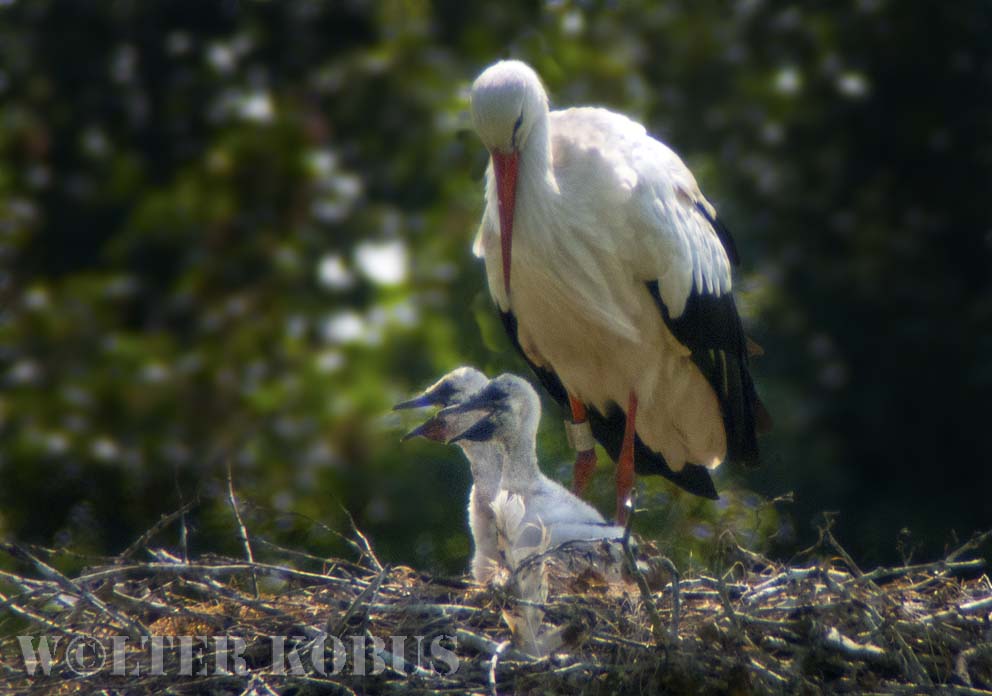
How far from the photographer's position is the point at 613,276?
473cm

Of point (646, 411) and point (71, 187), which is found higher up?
point (71, 187)

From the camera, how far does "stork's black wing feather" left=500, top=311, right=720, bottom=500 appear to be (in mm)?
5363

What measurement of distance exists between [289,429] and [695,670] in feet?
9.67

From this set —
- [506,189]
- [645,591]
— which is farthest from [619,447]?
[645,591]

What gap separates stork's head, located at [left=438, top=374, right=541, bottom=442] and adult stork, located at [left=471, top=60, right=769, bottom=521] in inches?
9.5

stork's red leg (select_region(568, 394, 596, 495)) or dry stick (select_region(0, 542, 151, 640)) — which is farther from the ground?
dry stick (select_region(0, 542, 151, 640))

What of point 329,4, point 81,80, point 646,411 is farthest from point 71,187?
→ point 646,411

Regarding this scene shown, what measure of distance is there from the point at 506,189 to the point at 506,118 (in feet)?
0.70

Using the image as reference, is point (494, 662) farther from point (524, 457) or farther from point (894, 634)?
point (524, 457)

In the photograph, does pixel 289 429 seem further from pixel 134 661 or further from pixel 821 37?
pixel 821 37

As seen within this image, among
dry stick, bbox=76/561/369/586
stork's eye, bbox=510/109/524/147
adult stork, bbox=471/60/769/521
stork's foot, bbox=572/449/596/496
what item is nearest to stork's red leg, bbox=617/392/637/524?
adult stork, bbox=471/60/769/521

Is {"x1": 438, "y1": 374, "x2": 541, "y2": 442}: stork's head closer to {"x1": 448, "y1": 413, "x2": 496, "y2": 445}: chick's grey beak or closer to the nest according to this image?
{"x1": 448, "y1": 413, "x2": 496, "y2": 445}: chick's grey beak

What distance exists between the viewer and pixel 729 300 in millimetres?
5051

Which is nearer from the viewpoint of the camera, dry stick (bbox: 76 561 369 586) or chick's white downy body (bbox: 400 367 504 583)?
dry stick (bbox: 76 561 369 586)
